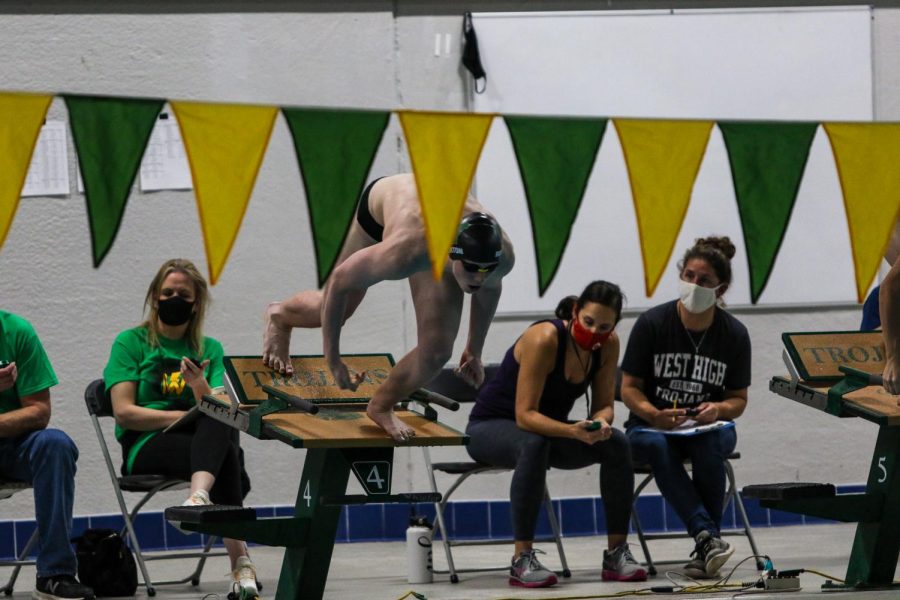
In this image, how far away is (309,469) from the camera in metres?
4.38

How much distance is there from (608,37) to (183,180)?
7.30 ft

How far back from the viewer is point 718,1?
411 centimetres

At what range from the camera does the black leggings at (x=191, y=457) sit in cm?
509

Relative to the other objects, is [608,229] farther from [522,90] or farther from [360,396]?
[360,396]

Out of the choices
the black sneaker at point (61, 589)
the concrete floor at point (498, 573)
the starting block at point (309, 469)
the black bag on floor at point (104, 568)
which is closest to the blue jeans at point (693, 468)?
the concrete floor at point (498, 573)

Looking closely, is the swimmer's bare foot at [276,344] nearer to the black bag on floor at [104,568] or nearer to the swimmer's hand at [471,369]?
the swimmer's hand at [471,369]

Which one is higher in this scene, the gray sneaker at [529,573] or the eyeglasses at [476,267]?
the eyeglasses at [476,267]

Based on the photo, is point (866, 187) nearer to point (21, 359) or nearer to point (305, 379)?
point (305, 379)

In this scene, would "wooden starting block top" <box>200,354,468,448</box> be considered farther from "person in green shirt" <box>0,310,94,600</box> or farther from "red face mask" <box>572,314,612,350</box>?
"red face mask" <box>572,314,612,350</box>

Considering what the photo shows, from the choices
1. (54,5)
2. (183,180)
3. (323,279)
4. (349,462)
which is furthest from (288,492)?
(54,5)

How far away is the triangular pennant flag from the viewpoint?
3.85 metres

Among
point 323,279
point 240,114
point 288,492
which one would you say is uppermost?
point 240,114

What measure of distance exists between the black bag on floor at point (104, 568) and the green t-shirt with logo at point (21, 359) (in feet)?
1.93

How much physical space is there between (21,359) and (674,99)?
349 centimetres
